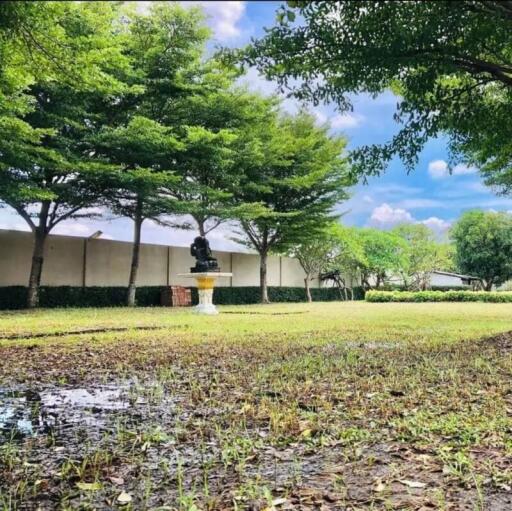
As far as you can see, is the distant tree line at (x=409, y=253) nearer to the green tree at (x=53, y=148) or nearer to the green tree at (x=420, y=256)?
the green tree at (x=420, y=256)

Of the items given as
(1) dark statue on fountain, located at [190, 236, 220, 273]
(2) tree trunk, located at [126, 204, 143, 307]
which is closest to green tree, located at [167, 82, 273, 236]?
(2) tree trunk, located at [126, 204, 143, 307]

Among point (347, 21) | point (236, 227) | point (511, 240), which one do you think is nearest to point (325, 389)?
point (347, 21)

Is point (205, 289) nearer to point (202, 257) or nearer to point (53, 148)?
point (202, 257)

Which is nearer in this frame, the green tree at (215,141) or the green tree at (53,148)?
the green tree at (53,148)

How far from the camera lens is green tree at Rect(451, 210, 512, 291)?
31.4 m

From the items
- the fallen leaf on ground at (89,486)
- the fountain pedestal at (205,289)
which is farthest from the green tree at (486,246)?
the fallen leaf on ground at (89,486)

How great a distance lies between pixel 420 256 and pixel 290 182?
15.0 metres

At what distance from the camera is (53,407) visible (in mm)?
3490

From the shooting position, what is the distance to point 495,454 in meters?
2.52

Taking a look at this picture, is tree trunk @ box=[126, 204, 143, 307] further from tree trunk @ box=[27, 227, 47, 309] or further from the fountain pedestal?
the fountain pedestal

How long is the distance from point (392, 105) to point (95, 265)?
12.1m

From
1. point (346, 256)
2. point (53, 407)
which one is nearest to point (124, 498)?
point (53, 407)

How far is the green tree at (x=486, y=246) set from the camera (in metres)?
31.4

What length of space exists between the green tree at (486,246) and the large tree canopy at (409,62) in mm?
26926
